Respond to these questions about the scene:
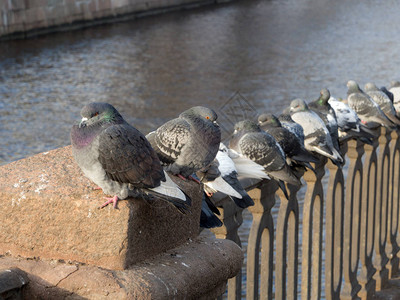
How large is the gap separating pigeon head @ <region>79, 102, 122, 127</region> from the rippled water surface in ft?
28.6

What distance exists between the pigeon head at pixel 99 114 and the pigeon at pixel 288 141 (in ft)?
6.39

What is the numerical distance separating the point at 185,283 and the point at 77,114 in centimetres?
1194

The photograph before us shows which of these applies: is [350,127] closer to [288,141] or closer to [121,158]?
[288,141]

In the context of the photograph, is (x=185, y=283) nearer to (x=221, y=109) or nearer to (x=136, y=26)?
(x=221, y=109)

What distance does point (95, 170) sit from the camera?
91.1 inches

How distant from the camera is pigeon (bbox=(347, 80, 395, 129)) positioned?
550cm

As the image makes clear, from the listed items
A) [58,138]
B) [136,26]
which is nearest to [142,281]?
[58,138]

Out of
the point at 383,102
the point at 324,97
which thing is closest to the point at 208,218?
the point at 324,97

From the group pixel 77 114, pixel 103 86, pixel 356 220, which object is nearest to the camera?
pixel 356 220

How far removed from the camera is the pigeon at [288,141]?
4277 millimetres

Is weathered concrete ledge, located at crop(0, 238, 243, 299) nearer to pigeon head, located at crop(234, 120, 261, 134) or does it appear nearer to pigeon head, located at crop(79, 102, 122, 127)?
pigeon head, located at crop(79, 102, 122, 127)

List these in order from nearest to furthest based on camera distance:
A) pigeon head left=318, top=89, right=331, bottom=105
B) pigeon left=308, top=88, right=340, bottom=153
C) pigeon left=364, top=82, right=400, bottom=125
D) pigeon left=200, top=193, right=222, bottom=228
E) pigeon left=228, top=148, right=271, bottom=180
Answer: pigeon left=200, top=193, right=222, bottom=228 → pigeon left=228, top=148, right=271, bottom=180 → pigeon left=308, top=88, right=340, bottom=153 → pigeon head left=318, top=89, right=331, bottom=105 → pigeon left=364, top=82, right=400, bottom=125

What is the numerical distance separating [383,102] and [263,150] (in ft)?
9.30

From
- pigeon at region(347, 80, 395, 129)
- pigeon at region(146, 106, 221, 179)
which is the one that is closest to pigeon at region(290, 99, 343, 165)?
pigeon at region(347, 80, 395, 129)
